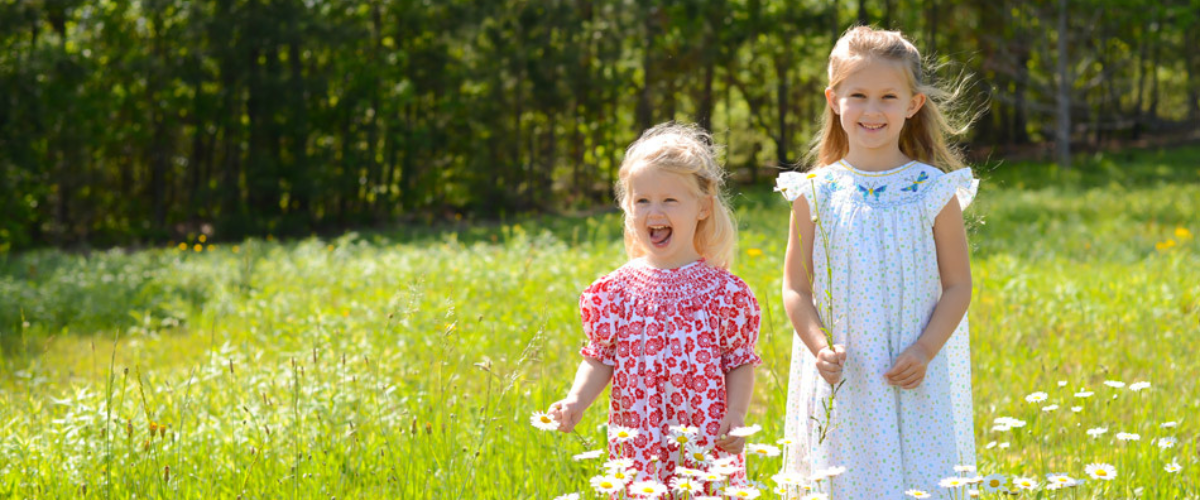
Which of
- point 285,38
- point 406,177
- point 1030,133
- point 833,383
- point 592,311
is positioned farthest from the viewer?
point 1030,133

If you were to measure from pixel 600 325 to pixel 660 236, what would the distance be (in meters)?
0.27

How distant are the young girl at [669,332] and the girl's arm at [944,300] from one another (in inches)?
14.3

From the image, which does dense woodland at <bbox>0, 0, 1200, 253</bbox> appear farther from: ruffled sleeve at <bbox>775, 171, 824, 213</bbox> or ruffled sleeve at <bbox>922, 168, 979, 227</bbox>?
ruffled sleeve at <bbox>922, 168, 979, 227</bbox>

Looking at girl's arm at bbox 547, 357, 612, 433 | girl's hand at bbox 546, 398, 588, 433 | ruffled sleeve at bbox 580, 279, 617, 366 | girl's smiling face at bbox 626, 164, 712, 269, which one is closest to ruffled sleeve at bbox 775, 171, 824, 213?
girl's smiling face at bbox 626, 164, 712, 269

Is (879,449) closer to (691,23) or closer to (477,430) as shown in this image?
(477,430)

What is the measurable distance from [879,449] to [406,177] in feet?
54.6

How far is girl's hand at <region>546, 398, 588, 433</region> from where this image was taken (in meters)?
2.45

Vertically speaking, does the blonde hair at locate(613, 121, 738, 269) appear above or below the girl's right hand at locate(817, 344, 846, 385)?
above

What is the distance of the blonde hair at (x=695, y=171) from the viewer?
2.56m

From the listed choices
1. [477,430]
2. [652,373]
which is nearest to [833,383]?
[652,373]

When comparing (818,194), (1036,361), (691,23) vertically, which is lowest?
(1036,361)

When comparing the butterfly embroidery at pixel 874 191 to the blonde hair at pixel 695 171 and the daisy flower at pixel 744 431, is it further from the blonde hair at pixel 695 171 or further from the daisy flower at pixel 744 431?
the daisy flower at pixel 744 431

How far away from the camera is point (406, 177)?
18609 millimetres

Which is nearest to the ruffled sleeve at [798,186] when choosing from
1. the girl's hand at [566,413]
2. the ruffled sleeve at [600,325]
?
the ruffled sleeve at [600,325]
